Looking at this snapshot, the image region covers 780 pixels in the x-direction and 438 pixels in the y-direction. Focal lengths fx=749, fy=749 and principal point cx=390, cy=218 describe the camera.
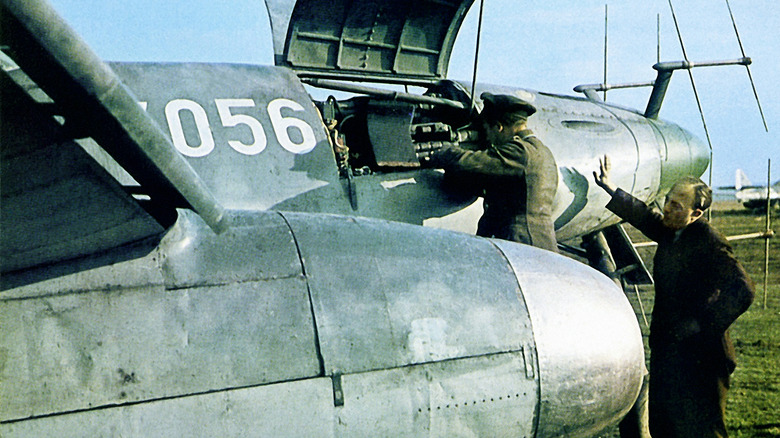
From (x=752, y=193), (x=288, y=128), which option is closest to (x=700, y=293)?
(x=288, y=128)

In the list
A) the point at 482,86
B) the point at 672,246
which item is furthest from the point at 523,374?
the point at 482,86

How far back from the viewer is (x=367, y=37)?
5.52m

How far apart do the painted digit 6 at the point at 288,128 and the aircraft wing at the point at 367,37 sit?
0.77 metres

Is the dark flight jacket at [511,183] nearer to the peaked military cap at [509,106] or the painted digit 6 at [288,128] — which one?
the peaked military cap at [509,106]

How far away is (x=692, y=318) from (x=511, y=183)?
145cm

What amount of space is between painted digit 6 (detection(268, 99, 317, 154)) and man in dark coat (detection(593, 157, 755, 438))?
202 centimetres

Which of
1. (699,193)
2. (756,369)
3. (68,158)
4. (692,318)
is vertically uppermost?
(68,158)

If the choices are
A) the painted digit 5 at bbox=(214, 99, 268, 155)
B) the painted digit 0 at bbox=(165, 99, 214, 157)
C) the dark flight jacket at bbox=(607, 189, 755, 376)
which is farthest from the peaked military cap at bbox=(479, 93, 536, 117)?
the painted digit 0 at bbox=(165, 99, 214, 157)

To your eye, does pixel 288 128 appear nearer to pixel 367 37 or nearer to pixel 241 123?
pixel 241 123

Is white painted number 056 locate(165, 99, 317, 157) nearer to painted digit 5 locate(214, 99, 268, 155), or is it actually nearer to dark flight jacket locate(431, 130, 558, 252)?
painted digit 5 locate(214, 99, 268, 155)

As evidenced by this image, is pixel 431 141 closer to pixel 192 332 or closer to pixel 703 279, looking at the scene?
pixel 703 279

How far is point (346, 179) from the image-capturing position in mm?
4539

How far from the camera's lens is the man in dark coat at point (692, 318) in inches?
133

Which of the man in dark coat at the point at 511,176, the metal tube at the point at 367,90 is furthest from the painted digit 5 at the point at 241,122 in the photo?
the man in dark coat at the point at 511,176
